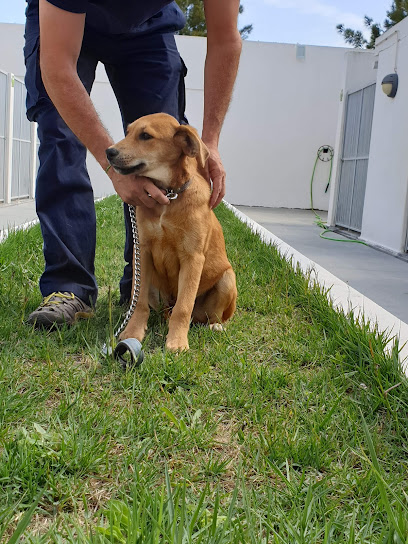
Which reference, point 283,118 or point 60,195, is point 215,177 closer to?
point 60,195

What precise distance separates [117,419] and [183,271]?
94 centimetres

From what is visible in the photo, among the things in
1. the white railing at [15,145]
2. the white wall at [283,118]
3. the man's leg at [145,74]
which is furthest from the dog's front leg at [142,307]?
the white wall at [283,118]

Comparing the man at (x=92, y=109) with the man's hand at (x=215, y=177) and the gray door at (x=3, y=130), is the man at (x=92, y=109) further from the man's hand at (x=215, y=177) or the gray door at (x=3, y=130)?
the gray door at (x=3, y=130)

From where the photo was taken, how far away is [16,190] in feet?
35.2

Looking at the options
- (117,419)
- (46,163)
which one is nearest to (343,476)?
(117,419)

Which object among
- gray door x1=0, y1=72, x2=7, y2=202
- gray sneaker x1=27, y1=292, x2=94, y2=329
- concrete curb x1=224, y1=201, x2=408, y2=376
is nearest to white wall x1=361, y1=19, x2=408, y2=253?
concrete curb x1=224, y1=201, x2=408, y2=376

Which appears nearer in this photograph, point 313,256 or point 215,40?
point 215,40

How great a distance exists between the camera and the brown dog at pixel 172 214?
2.28 m

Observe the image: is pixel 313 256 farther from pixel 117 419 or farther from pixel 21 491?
pixel 21 491

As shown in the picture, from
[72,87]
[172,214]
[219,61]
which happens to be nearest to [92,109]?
[72,87]

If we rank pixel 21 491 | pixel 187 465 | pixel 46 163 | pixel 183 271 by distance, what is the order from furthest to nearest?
pixel 46 163 < pixel 183 271 < pixel 187 465 < pixel 21 491

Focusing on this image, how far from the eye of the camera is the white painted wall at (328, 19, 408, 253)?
21.0ft

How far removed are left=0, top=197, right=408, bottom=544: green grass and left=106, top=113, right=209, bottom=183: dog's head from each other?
0.67 metres

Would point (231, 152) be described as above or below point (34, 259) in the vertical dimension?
above
